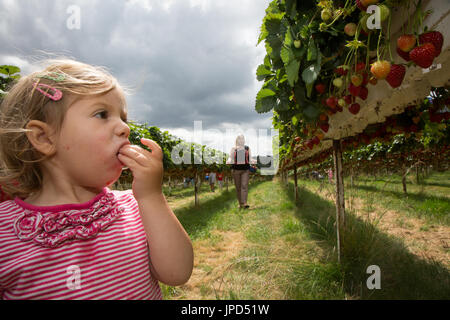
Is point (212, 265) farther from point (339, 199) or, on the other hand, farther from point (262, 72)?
point (262, 72)

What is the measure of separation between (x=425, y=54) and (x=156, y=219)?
123 centimetres

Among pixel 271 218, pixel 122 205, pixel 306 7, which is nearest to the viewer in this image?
pixel 122 205

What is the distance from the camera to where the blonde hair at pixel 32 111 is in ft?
2.89

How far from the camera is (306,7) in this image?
1303 millimetres

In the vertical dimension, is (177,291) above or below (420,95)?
below

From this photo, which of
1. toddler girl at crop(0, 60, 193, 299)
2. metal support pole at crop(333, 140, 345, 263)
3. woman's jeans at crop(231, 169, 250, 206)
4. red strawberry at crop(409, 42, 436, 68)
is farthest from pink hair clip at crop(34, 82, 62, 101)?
woman's jeans at crop(231, 169, 250, 206)

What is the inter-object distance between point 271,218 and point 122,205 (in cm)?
522

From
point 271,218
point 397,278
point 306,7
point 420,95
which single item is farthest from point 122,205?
point 271,218

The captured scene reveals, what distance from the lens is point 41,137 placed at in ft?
2.89

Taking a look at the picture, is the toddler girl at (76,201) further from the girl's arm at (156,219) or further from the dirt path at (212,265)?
the dirt path at (212,265)

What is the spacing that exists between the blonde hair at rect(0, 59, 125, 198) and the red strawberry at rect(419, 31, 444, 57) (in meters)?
1.31

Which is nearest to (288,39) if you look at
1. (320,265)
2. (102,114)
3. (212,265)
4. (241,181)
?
(102,114)
